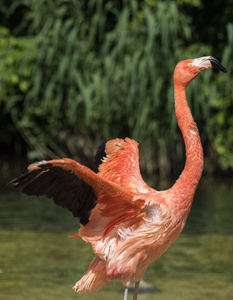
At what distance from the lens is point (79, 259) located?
23.3ft

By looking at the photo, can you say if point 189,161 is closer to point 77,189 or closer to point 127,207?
point 127,207

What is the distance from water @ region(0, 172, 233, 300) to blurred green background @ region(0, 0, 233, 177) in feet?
7.80

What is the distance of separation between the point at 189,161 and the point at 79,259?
2720 mm

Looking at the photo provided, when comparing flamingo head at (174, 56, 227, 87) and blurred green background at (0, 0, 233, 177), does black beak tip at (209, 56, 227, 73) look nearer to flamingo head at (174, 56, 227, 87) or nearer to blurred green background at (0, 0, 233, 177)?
flamingo head at (174, 56, 227, 87)

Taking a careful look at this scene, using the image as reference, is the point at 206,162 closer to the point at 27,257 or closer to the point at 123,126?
the point at 123,126

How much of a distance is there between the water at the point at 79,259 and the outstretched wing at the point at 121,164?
118cm

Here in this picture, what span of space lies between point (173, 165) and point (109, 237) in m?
8.49

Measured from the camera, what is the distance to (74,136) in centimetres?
1345

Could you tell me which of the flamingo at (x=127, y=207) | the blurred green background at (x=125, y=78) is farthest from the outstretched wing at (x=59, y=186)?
the blurred green background at (x=125, y=78)

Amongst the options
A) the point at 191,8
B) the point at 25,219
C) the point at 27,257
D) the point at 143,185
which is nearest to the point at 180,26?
the point at 191,8

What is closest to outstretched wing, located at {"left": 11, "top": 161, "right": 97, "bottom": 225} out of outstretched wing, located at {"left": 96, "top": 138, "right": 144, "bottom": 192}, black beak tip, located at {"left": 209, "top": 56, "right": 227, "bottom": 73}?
outstretched wing, located at {"left": 96, "top": 138, "right": 144, "bottom": 192}

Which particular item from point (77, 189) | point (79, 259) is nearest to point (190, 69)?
point (77, 189)

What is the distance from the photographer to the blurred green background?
38.8ft

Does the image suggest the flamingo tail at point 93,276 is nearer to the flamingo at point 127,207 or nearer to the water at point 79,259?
the flamingo at point 127,207
